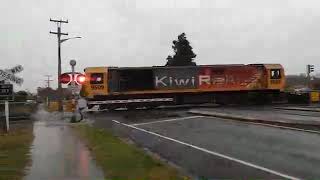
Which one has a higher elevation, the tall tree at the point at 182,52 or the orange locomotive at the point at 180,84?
the tall tree at the point at 182,52

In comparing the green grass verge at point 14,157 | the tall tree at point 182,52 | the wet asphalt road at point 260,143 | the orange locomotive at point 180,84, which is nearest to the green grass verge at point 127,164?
the wet asphalt road at point 260,143

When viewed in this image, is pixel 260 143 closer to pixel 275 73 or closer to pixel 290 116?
pixel 290 116

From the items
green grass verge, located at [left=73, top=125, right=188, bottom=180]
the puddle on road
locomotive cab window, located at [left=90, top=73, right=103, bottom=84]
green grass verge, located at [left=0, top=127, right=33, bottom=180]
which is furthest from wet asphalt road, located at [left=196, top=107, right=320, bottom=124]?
locomotive cab window, located at [left=90, top=73, right=103, bottom=84]

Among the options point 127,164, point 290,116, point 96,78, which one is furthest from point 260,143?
point 96,78

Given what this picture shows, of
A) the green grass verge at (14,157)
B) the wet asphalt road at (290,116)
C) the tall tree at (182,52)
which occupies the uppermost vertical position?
the tall tree at (182,52)

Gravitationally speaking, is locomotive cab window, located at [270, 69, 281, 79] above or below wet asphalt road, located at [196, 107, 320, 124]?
above

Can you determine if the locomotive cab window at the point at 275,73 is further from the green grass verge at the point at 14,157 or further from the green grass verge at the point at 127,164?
the green grass verge at the point at 127,164

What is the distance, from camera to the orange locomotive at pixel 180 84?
43906 mm

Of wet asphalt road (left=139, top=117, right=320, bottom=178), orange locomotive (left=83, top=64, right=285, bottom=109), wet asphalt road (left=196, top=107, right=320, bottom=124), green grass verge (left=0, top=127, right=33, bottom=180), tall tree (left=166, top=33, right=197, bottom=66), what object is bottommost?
green grass verge (left=0, top=127, right=33, bottom=180)

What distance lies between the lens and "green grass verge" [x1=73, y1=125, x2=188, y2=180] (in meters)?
11.1

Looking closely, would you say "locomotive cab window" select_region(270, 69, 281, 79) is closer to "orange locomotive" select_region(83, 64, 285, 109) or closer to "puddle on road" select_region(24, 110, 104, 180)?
"orange locomotive" select_region(83, 64, 285, 109)

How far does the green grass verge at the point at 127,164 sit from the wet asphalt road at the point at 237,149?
658 mm

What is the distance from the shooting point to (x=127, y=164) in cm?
1299

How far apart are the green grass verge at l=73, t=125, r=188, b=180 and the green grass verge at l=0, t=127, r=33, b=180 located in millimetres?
1782
